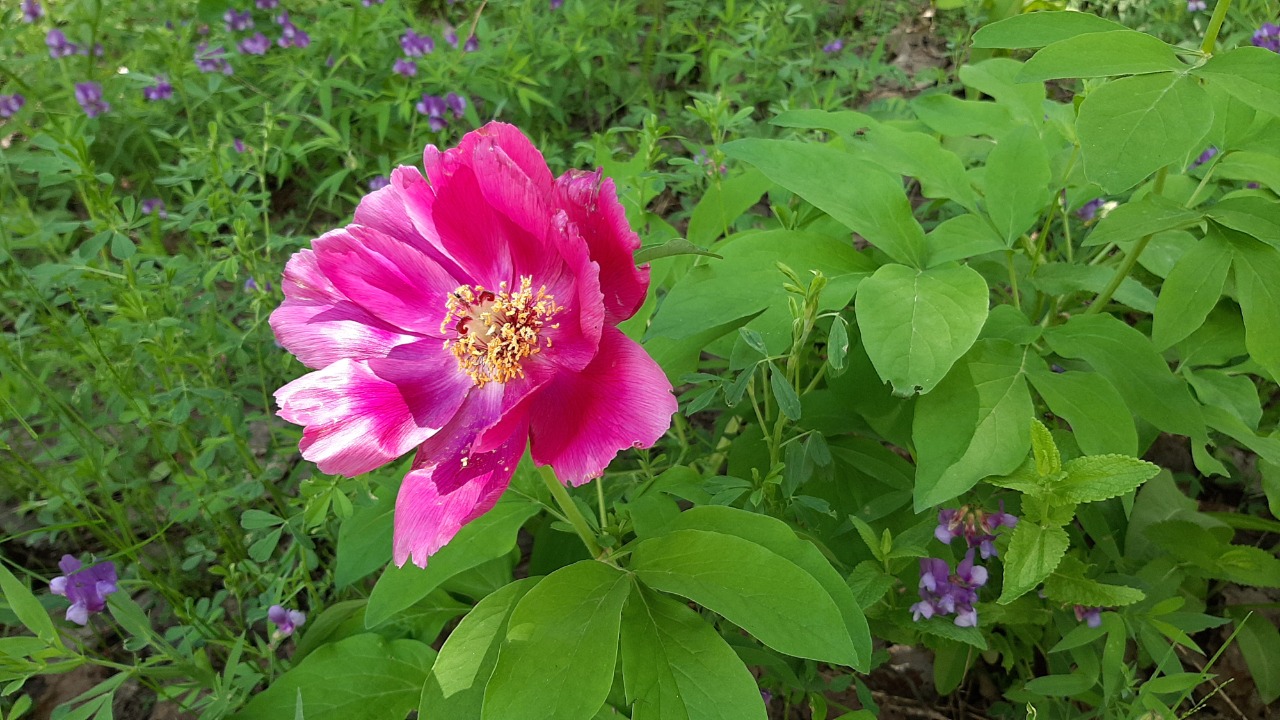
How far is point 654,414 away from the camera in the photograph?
1076 mm

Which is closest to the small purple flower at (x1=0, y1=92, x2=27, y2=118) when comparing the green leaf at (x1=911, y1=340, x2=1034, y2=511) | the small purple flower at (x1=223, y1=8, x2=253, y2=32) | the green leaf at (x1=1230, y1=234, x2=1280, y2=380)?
the small purple flower at (x1=223, y1=8, x2=253, y2=32)

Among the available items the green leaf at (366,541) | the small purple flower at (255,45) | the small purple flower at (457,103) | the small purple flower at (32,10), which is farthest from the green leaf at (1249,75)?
the small purple flower at (32,10)

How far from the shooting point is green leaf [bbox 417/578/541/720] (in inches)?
50.3

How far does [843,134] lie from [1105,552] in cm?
104

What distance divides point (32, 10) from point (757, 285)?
4.50m

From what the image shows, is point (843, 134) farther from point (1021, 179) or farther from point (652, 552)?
point (652, 552)

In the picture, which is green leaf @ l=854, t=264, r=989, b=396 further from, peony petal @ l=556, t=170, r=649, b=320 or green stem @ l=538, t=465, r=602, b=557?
green stem @ l=538, t=465, r=602, b=557

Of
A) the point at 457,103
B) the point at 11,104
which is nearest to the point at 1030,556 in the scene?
the point at 457,103

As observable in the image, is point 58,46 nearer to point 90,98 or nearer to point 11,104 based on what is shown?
point 11,104

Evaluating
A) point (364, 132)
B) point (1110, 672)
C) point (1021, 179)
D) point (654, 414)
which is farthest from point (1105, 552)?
point (364, 132)

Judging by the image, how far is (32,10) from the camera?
4.12m

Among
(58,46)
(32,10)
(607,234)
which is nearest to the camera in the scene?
(607,234)

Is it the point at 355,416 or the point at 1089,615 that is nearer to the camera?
the point at 355,416

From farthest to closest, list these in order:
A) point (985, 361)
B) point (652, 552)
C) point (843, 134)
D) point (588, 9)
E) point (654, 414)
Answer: point (588, 9) < point (843, 134) < point (985, 361) < point (652, 552) < point (654, 414)
